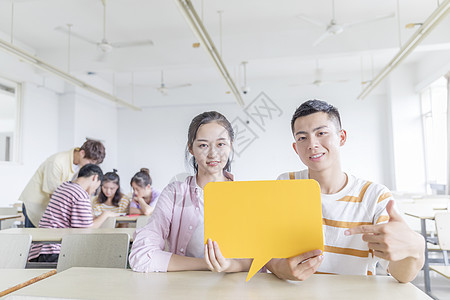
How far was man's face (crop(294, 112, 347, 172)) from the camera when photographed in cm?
108

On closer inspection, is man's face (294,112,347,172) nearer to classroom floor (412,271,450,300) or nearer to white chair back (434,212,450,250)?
white chair back (434,212,450,250)

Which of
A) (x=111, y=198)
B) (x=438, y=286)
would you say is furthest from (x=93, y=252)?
(x=438, y=286)

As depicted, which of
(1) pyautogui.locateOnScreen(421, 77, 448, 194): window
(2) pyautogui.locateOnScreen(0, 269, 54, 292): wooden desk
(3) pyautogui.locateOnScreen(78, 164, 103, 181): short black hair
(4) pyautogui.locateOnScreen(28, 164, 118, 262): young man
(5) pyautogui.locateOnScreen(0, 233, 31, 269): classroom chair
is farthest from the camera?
(1) pyautogui.locateOnScreen(421, 77, 448, 194): window

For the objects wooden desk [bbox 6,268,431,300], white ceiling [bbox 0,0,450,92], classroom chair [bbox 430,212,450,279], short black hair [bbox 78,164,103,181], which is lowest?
classroom chair [bbox 430,212,450,279]

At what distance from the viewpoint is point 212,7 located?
5.00 meters

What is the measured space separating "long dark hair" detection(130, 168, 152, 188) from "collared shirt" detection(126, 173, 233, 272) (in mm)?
2364

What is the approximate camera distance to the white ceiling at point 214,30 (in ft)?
16.5

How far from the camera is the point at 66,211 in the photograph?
275 cm

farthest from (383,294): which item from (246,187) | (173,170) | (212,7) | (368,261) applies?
(212,7)

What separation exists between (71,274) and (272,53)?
541cm

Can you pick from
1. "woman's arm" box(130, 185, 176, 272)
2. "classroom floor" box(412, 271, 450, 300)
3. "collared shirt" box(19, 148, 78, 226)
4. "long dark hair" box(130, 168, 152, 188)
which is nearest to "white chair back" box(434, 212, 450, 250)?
"classroom floor" box(412, 271, 450, 300)

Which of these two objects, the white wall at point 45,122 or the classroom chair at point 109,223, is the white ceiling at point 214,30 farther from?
the classroom chair at point 109,223

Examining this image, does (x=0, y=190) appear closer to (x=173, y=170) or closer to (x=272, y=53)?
(x=272, y=53)

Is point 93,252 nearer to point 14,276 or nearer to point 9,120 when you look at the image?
point 14,276
